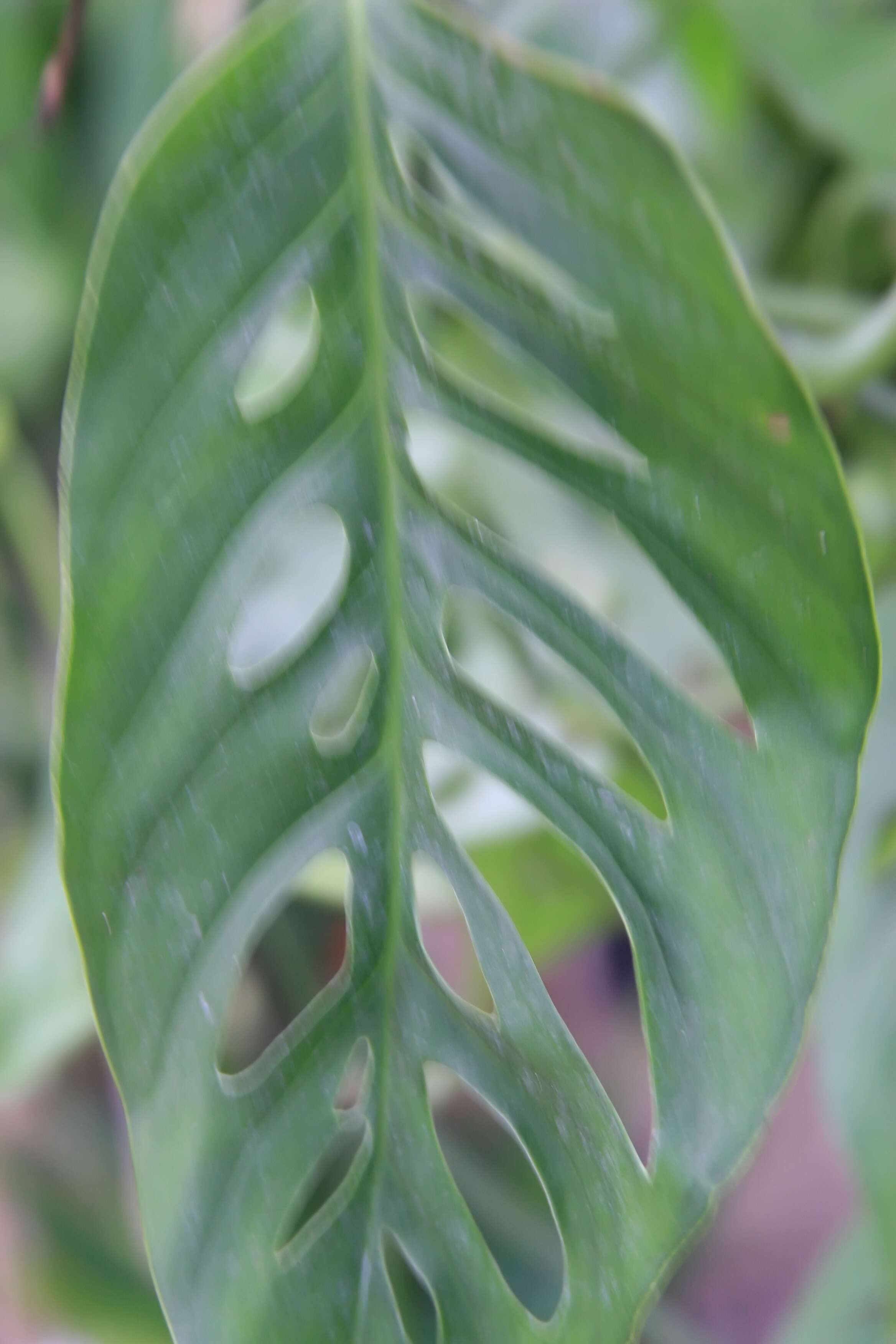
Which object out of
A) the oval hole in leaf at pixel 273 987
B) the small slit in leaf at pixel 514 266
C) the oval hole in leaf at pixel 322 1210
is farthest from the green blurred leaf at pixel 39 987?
the small slit in leaf at pixel 514 266

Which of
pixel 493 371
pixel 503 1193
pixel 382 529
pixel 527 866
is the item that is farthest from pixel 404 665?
pixel 503 1193

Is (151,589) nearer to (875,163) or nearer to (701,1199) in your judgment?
(701,1199)

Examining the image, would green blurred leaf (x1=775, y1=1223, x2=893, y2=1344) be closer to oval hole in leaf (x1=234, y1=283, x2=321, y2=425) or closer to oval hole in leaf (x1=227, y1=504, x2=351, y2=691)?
oval hole in leaf (x1=227, y1=504, x2=351, y2=691)

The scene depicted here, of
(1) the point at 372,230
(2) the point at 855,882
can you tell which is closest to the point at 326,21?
(1) the point at 372,230

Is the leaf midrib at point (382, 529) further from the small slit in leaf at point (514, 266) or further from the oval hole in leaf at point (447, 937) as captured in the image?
the oval hole in leaf at point (447, 937)

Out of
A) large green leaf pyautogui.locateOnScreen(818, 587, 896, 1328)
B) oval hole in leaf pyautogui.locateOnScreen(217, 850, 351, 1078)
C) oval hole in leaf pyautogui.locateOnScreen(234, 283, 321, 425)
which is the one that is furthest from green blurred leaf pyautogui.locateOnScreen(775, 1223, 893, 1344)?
oval hole in leaf pyautogui.locateOnScreen(234, 283, 321, 425)
